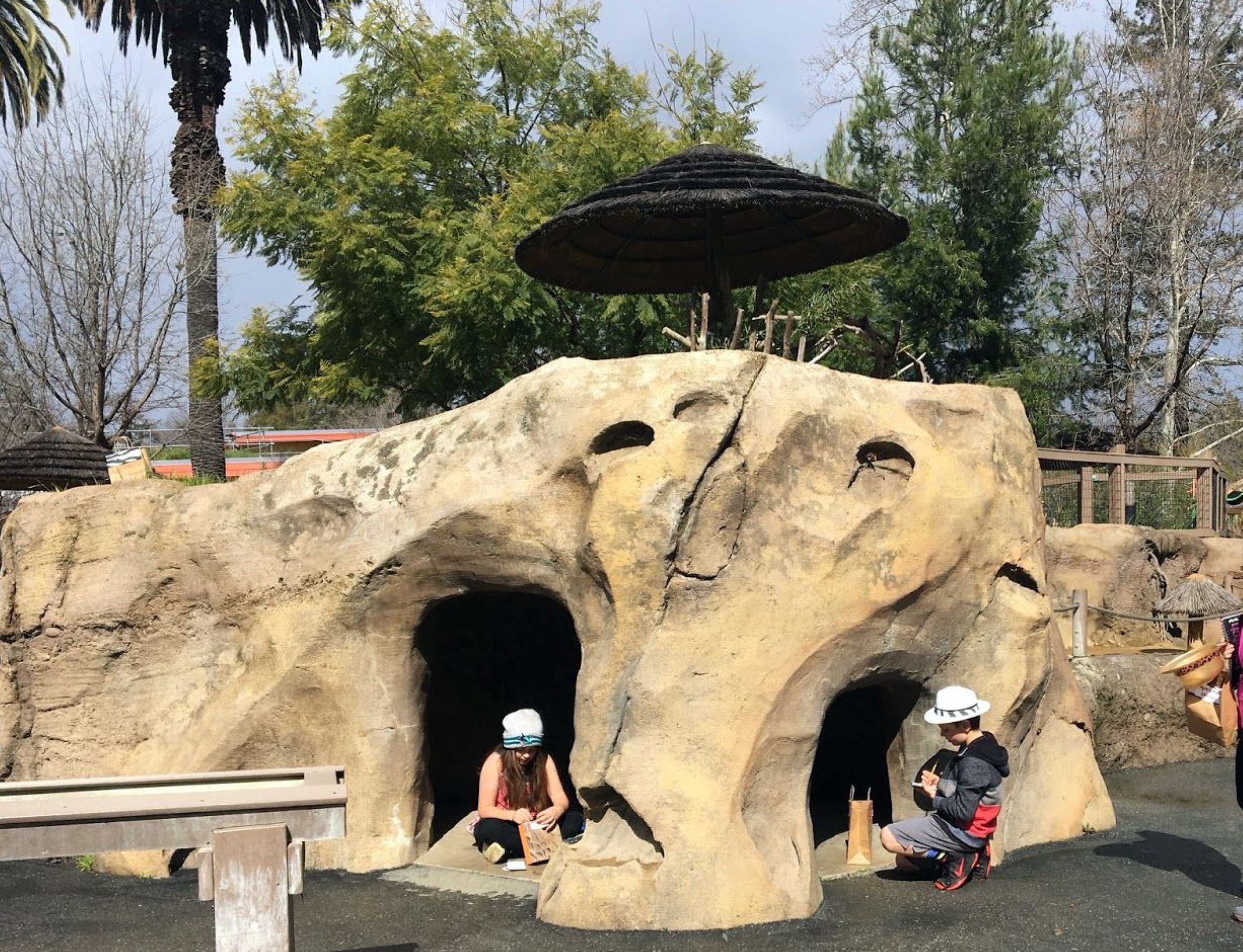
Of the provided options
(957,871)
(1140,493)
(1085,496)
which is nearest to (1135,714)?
(957,871)

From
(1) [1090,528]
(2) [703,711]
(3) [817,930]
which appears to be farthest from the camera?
(1) [1090,528]

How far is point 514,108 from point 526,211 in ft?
10.9

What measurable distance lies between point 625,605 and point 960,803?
76.0 inches

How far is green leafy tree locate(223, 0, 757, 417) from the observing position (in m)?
14.6

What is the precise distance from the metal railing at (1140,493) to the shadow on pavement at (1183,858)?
772 cm

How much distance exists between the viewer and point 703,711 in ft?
19.3

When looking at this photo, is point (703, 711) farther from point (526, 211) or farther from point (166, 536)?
point (526, 211)

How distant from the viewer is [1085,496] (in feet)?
47.0

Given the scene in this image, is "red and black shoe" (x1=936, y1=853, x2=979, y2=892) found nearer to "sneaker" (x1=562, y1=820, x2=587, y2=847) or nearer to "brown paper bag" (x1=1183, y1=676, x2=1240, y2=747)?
"brown paper bag" (x1=1183, y1=676, x2=1240, y2=747)

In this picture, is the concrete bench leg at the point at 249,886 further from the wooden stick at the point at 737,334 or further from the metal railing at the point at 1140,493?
the metal railing at the point at 1140,493

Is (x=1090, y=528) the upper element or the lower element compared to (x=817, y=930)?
upper

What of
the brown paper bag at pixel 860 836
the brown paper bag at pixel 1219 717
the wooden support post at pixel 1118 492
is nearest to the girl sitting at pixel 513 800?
the brown paper bag at pixel 860 836

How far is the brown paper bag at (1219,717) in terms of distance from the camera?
5.64 metres

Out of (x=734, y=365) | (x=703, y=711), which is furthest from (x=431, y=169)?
(x=703, y=711)
